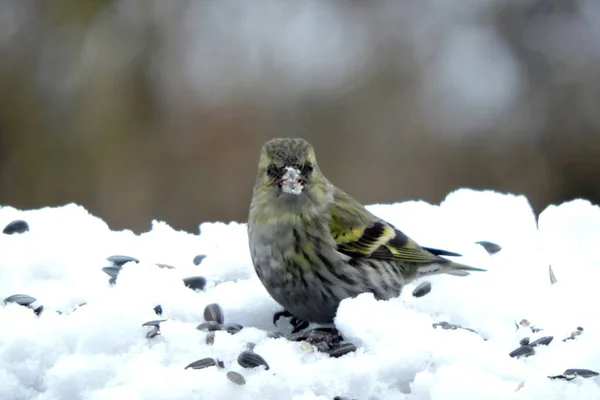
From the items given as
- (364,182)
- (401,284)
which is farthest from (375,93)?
(401,284)

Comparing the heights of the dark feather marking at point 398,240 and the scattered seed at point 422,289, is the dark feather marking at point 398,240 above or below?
above

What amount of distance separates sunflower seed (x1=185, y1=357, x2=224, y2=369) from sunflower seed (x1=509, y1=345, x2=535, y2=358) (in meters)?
1.05

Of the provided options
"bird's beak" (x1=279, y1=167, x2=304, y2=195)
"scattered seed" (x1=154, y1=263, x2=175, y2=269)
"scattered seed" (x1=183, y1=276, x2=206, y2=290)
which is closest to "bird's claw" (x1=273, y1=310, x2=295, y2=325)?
"scattered seed" (x1=183, y1=276, x2=206, y2=290)

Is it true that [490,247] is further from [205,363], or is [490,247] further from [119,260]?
[205,363]

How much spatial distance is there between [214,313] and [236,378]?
0.76 meters

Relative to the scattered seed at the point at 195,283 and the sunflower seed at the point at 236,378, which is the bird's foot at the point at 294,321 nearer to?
the scattered seed at the point at 195,283

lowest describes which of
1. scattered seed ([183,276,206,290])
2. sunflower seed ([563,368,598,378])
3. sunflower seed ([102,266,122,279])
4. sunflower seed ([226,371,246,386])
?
sunflower seed ([563,368,598,378])

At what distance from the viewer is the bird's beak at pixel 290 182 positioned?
14.0 feet

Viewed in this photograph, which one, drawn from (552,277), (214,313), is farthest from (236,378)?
(552,277)

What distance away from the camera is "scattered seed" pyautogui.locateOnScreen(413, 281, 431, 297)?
442 cm

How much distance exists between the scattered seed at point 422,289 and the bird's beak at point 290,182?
0.68 meters

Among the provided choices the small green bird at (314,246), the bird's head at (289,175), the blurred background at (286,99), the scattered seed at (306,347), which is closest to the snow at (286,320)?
the scattered seed at (306,347)

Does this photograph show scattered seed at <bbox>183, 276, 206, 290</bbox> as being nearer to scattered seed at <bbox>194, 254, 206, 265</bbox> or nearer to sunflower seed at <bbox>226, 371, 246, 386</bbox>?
scattered seed at <bbox>194, 254, 206, 265</bbox>

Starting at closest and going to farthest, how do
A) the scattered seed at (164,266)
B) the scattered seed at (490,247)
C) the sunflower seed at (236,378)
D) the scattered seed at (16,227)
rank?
the sunflower seed at (236,378) → the scattered seed at (164,266) → the scattered seed at (16,227) → the scattered seed at (490,247)
